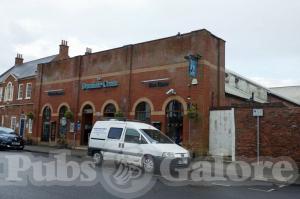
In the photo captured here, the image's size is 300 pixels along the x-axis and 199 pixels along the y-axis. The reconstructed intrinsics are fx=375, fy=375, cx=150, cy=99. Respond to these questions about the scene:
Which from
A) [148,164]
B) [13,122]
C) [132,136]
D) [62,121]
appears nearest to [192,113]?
[132,136]

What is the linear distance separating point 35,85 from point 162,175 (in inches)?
999

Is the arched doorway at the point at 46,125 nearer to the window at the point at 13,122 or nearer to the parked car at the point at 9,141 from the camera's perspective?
the parked car at the point at 9,141

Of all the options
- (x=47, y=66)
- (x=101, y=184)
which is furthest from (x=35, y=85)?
(x=101, y=184)

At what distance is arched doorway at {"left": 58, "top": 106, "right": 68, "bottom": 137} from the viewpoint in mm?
29797

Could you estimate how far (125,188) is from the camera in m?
10.5

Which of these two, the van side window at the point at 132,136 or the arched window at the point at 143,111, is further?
the arched window at the point at 143,111

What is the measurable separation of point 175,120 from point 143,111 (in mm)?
2802

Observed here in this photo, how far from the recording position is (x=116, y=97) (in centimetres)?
2630

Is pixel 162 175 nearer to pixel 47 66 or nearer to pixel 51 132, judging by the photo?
pixel 51 132

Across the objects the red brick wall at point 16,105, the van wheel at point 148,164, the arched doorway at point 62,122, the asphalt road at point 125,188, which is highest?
the red brick wall at point 16,105

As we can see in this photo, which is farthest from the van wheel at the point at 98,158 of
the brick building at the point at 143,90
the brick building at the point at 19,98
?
the brick building at the point at 19,98

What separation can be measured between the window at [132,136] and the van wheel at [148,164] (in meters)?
0.92

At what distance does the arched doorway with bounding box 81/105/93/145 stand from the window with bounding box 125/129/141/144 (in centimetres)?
1324

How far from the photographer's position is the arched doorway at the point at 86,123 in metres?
28.5
